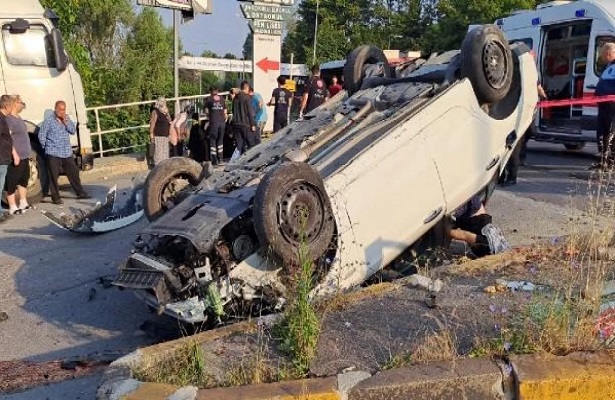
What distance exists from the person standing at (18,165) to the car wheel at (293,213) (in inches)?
240

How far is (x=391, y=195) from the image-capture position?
485 centimetres

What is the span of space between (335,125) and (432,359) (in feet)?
9.18

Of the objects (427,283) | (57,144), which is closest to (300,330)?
(427,283)

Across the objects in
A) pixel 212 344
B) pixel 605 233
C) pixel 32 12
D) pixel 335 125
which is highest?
pixel 32 12

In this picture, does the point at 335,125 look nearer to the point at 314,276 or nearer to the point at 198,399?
the point at 314,276

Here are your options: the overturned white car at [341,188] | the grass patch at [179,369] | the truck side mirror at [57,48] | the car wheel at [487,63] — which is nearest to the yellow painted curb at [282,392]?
the grass patch at [179,369]

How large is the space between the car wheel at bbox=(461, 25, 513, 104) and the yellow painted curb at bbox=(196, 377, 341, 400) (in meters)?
3.30

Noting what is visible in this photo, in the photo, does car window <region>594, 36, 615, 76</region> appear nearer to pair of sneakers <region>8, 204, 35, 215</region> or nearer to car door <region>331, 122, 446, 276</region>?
car door <region>331, 122, 446, 276</region>

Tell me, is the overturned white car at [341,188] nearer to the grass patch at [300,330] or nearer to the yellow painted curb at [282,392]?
the grass patch at [300,330]

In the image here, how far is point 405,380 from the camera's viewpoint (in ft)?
10.2

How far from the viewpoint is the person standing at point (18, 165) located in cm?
907

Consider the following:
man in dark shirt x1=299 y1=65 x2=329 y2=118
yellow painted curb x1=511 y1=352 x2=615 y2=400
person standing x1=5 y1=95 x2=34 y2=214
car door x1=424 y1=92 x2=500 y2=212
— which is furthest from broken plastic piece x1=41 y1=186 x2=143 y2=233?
man in dark shirt x1=299 y1=65 x2=329 y2=118

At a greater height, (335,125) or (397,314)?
(335,125)

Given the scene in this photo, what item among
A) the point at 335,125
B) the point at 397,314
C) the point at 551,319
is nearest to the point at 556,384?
the point at 551,319
